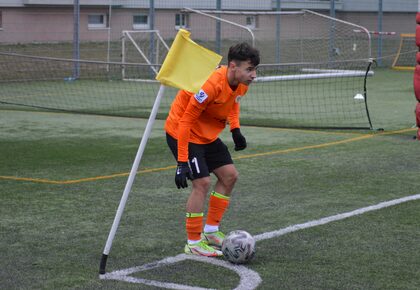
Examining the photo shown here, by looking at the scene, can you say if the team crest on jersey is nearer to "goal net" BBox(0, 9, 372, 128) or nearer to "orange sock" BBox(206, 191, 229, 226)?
"orange sock" BBox(206, 191, 229, 226)

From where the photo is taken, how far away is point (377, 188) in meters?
9.68

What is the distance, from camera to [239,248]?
663 centimetres

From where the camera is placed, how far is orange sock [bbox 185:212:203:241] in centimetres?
699

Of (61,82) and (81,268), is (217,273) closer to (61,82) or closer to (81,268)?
(81,268)

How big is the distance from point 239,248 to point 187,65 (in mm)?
1394

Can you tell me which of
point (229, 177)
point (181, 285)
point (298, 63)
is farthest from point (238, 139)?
point (298, 63)

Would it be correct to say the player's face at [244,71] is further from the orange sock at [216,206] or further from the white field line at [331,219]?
the white field line at [331,219]

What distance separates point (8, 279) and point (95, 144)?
698 centimetres

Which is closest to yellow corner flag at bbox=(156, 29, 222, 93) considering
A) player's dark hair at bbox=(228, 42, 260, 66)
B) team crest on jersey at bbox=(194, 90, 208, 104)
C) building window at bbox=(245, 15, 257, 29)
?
team crest on jersey at bbox=(194, 90, 208, 104)

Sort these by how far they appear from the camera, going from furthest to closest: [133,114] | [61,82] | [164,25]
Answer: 1. [164,25]
2. [61,82]
3. [133,114]

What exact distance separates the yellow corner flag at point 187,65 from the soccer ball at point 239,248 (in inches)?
45.2

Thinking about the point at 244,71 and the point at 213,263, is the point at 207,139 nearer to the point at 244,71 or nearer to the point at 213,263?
the point at 244,71

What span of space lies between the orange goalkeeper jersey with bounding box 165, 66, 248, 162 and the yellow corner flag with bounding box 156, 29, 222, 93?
0.62 feet

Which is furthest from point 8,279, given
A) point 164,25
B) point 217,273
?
point 164,25
